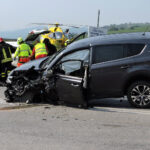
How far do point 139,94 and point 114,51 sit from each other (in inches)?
46.2

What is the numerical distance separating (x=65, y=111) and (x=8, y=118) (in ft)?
4.45

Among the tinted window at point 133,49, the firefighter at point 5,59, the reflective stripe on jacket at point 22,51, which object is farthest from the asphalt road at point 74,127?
the reflective stripe on jacket at point 22,51

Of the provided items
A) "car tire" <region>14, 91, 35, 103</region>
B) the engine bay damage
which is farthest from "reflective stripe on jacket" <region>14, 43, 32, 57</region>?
"car tire" <region>14, 91, 35, 103</region>

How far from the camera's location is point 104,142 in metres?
5.45

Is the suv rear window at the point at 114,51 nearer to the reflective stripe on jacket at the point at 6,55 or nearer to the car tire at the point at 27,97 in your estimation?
the car tire at the point at 27,97

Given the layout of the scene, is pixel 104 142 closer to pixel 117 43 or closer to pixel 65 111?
pixel 65 111

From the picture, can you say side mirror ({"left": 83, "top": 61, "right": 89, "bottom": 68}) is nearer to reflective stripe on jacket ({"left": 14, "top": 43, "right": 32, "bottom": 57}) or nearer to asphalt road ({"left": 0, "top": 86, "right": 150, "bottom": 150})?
asphalt road ({"left": 0, "top": 86, "right": 150, "bottom": 150})

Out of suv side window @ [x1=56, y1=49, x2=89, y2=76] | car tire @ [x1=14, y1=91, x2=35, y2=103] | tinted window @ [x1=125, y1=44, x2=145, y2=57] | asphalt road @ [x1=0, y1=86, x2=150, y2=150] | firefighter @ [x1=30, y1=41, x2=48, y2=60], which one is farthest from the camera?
firefighter @ [x1=30, y1=41, x2=48, y2=60]

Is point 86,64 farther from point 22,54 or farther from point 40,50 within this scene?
point 22,54

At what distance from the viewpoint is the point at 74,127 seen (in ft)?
21.3

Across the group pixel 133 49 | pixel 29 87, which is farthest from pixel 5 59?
pixel 133 49

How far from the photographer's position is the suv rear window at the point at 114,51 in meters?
8.07

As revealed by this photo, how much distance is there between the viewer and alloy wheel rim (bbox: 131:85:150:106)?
26.0 feet

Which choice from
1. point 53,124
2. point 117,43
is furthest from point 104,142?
point 117,43
